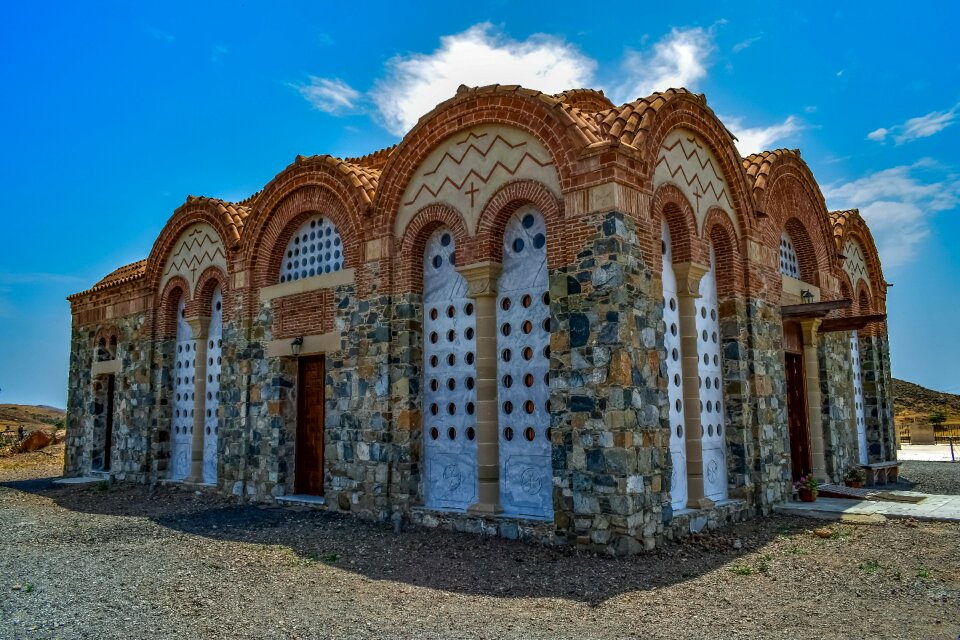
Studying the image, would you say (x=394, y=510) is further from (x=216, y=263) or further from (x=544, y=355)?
(x=216, y=263)

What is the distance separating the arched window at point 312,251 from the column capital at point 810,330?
8214 mm

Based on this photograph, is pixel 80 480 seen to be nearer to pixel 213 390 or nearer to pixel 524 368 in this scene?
pixel 213 390

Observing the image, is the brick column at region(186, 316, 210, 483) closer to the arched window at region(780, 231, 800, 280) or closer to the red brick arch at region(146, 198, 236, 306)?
the red brick arch at region(146, 198, 236, 306)

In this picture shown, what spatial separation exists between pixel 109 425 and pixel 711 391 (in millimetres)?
14705

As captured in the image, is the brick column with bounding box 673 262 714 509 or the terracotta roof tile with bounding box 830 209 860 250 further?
the terracotta roof tile with bounding box 830 209 860 250

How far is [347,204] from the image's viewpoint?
35.4 ft

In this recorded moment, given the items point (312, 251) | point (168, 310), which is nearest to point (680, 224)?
point (312, 251)

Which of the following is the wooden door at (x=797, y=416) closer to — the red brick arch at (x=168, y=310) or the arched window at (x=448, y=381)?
the arched window at (x=448, y=381)

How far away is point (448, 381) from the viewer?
371 inches

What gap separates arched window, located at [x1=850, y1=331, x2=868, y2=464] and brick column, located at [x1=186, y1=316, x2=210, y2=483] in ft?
45.5

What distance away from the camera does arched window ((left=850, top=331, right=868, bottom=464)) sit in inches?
595

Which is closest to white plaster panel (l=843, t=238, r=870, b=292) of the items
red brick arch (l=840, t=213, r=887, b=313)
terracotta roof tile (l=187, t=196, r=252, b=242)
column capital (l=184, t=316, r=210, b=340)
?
red brick arch (l=840, t=213, r=887, b=313)

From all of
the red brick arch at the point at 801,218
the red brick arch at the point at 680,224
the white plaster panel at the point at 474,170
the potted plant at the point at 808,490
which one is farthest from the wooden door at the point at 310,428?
the red brick arch at the point at 801,218

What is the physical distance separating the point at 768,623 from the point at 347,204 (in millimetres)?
8231
